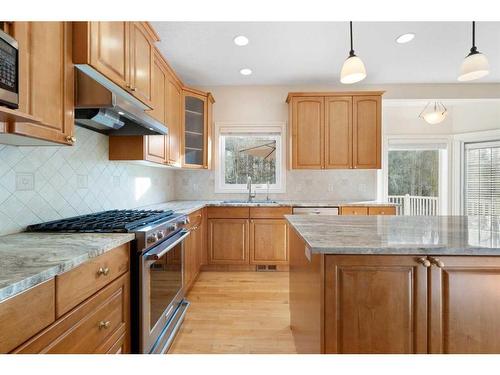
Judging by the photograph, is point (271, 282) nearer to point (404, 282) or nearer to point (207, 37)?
point (404, 282)

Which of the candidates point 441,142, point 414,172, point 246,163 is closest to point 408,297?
point 246,163

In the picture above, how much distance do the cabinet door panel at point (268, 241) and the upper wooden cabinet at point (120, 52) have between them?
1996 mm

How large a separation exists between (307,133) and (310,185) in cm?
Answer: 82

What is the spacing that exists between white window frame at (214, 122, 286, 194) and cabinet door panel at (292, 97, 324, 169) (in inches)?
14.6

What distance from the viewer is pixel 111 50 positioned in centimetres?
152

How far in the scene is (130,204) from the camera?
2572mm

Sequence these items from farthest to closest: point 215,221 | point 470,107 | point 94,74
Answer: point 470,107 → point 215,221 → point 94,74

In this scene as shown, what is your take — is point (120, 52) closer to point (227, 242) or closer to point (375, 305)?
point (375, 305)

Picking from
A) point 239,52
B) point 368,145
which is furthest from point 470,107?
point 239,52

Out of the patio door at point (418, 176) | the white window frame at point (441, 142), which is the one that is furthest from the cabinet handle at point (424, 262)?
the patio door at point (418, 176)

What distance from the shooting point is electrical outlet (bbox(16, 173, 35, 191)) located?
138 centimetres

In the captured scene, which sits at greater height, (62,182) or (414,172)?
(414,172)

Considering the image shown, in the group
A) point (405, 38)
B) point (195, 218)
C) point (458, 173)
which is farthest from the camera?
point (458, 173)

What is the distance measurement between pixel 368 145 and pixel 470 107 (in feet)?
7.92
